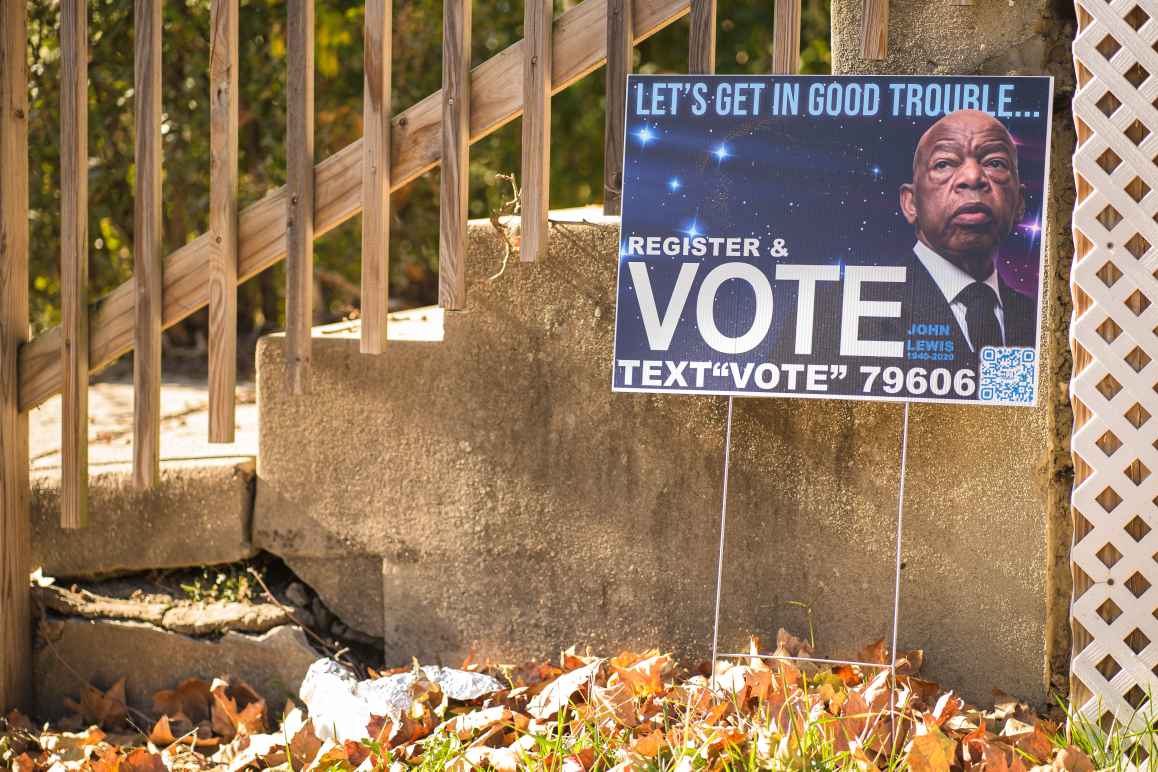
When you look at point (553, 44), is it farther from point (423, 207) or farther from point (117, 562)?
point (423, 207)

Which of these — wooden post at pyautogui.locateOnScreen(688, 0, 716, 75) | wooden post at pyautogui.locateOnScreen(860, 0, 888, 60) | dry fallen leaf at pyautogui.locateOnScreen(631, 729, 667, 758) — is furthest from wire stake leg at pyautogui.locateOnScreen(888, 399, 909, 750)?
wooden post at pyautogui.locateOnScreen(688, 0, 716, 75)

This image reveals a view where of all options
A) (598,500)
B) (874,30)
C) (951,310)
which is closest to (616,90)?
(874,30)

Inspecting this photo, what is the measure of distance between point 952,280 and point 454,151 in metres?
1.36

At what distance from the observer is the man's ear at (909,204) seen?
10.3 feet

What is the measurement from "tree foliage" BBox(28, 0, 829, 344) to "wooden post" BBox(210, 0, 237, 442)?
6.39ft

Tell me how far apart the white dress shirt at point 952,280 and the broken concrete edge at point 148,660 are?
2080 millimetres

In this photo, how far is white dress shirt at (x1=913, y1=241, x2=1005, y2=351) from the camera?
10.1 feet

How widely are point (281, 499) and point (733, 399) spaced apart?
1388 millimetres

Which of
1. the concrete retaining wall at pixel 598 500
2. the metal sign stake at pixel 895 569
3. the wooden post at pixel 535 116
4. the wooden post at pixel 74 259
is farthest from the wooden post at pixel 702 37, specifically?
the wooden post at pixel 74 259

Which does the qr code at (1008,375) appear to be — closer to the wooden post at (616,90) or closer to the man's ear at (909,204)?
the man's ear at (909,204)

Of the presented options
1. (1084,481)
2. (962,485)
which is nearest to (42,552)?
(962,485)

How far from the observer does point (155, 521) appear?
3719 millimetres

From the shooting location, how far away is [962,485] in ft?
11.0

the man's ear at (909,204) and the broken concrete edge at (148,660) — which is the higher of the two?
the man's ear at (909,204)
